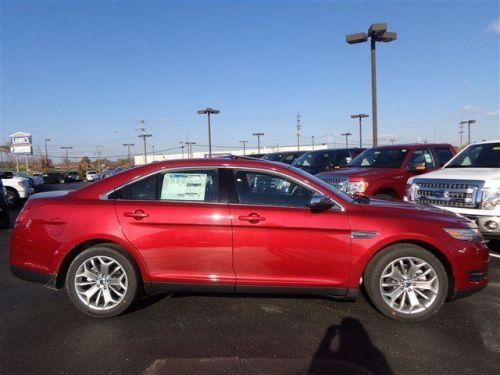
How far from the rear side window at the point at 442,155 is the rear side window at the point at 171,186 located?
23.7 ft

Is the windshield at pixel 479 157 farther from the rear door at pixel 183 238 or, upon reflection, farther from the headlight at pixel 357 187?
the rear door at pixel 183 238

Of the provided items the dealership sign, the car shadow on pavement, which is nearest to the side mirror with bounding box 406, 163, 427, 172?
the car shadow on pavement

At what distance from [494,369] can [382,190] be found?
18.5 ft

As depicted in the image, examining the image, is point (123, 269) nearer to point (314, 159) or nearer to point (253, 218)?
point (253, 218)

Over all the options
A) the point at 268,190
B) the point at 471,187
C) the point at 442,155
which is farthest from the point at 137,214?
the point at 442,155

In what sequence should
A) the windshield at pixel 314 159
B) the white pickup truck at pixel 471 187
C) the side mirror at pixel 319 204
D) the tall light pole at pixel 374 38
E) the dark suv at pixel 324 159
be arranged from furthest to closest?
the tall light pole at pixel 374 38 < the windshield at pixel 314 159 < the dark suv at pixel 324 159 < the white pickup truck at pixel 471 187 < the side mirror at pixel 319 204

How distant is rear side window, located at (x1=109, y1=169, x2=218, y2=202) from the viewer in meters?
3.95

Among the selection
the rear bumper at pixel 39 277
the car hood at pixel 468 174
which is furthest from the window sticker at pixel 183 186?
the car hood at pixel 468 174

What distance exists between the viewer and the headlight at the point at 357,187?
7898mm

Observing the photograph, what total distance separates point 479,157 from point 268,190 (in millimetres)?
5308

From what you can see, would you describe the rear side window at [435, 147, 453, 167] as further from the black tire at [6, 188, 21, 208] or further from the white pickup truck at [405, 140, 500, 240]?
the black tire at [6, 188, 21, 208]

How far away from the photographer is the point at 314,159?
1251 centimetres

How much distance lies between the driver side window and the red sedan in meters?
0.01

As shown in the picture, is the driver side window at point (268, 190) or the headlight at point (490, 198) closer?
the driver side window at point (268, 190)
